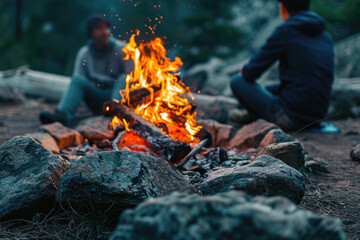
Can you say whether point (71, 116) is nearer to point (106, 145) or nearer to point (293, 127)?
point (106, 145)

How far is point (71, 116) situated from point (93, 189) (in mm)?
3223

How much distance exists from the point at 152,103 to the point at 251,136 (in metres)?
1.20

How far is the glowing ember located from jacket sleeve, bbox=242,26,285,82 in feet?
5.71

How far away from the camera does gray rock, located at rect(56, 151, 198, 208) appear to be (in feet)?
5.91

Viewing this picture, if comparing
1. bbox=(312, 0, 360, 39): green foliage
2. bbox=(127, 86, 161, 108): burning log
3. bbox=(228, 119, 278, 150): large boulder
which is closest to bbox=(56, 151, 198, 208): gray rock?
bbox=(127, 86, 161, 108): burning log

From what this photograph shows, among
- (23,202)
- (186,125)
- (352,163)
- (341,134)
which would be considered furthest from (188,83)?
(341,134)

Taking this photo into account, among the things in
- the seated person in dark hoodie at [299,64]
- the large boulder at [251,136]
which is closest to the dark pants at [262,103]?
the seated person in dark hoodie at [299,64]

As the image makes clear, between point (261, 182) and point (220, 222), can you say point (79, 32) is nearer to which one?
point (261, 182)

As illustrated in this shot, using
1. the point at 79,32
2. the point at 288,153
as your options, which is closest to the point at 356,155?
the point at 288,153

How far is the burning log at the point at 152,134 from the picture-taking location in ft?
8.79

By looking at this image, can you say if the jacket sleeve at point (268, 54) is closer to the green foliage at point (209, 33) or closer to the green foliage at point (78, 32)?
the green foliage at point (78, 32)

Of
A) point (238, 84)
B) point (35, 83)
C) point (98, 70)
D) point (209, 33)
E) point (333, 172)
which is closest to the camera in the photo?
point (333, 172)

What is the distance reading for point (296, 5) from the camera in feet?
14.9

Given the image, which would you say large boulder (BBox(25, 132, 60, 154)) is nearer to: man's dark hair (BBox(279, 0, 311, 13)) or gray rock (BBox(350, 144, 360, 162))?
gray rock (BBox(350, 144, 360, 162))
